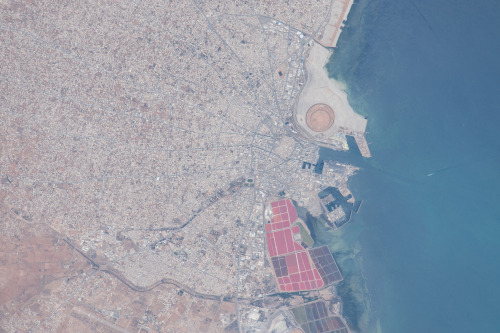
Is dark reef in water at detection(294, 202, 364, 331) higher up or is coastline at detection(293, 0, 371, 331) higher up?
coastline at detection(293, 0, 371, 331)

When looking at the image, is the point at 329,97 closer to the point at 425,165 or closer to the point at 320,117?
the point at 320,117

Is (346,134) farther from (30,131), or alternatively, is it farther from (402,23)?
(30,131)

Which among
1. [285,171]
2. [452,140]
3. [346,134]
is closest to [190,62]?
[285,171]

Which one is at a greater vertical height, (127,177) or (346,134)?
(346,134)

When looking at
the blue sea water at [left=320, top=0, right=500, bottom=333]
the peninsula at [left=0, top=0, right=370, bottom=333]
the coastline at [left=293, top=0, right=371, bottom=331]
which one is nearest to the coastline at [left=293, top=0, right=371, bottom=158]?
the coastline at [left=293, top=0, right=371, bottom=331]

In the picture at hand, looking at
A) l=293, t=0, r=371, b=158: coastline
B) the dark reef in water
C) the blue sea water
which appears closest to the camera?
the blue sea water

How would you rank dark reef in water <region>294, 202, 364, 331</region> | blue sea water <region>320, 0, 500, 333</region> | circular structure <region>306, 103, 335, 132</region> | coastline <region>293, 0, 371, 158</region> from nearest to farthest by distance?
1. blue sea water <region>320, 0, 500, 333</region>
2. coastline <region>293, 0, 371, 158</region>
3. circular structure <region>306, 103, 335, 132</region>
4. dark reef in water <region>294, 202, 364, 331</region>

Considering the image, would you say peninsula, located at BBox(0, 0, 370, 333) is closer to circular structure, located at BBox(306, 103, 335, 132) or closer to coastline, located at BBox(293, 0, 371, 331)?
coastline, located at BBox(293, 0, 371, 331)

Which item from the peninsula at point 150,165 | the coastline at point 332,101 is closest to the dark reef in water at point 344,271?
the coastline at point 332,101
